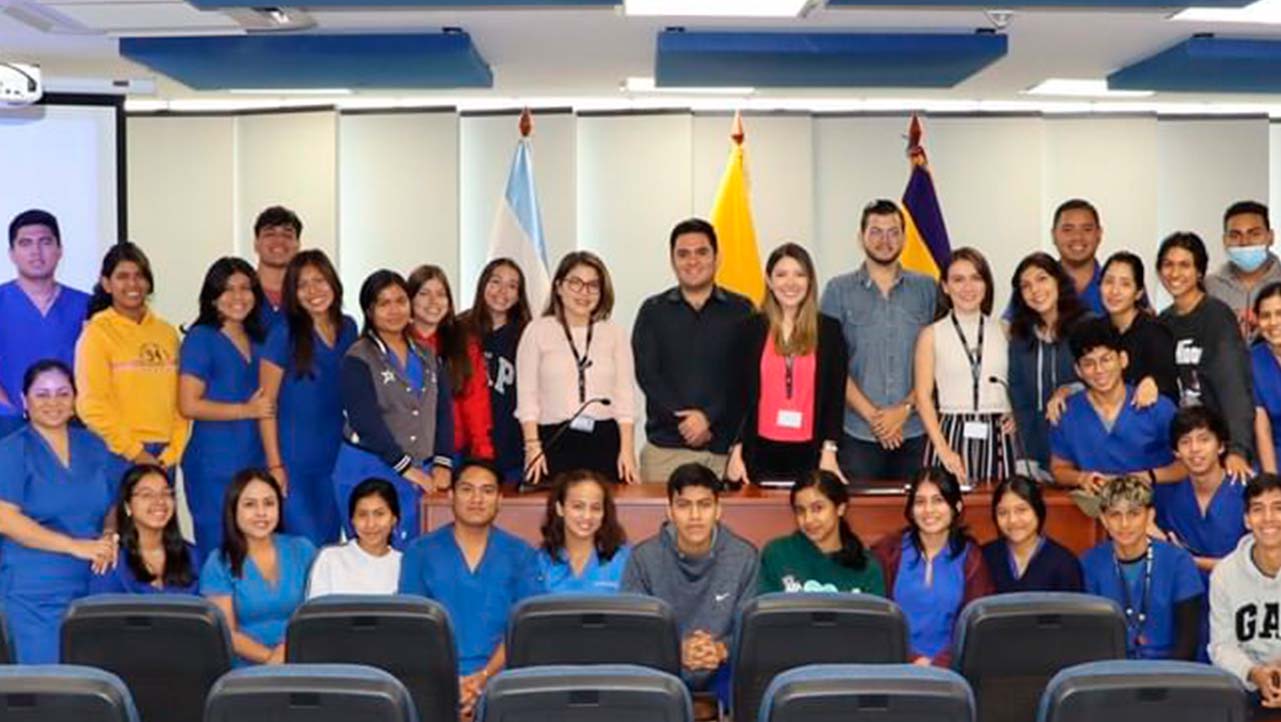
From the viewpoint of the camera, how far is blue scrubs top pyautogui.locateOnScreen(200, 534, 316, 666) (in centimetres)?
580

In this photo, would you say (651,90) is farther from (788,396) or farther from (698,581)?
(698,581)

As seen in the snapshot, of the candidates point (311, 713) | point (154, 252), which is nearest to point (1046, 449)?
point (311, 713)

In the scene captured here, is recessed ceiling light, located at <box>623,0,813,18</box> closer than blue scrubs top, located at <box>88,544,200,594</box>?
No

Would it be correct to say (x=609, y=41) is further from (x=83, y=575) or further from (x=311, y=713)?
(x=311, y=713)

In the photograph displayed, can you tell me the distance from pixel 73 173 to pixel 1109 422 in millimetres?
4827

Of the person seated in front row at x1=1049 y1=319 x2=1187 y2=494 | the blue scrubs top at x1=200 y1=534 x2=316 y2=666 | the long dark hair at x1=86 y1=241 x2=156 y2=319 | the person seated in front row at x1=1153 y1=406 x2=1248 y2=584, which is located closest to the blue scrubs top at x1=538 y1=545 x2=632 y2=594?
the blue scrubs top at x1=200 y1=534 x2=316 y2=666

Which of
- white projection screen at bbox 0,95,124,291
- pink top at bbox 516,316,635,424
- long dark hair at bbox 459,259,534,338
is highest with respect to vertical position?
white projection screen at bbox 0,95,124,291

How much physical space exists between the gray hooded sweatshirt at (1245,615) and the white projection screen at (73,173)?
5248mm

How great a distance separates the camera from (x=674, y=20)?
8094mm

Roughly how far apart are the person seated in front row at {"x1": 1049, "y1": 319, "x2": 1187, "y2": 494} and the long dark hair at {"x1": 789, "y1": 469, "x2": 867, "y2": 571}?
914 mm

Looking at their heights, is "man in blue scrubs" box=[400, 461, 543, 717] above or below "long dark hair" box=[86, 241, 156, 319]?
below

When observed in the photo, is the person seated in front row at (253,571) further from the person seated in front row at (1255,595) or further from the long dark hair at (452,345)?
the person seated in front row at (1255,595)

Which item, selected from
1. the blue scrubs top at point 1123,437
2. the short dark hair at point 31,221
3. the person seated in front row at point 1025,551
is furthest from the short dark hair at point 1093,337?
the short dark hair at point 31,221

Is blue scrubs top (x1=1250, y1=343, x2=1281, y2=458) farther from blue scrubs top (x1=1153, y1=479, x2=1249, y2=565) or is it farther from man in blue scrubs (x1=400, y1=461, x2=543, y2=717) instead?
man in blue scrubs (x1=400, y1=461, x2=543, y2=717)
